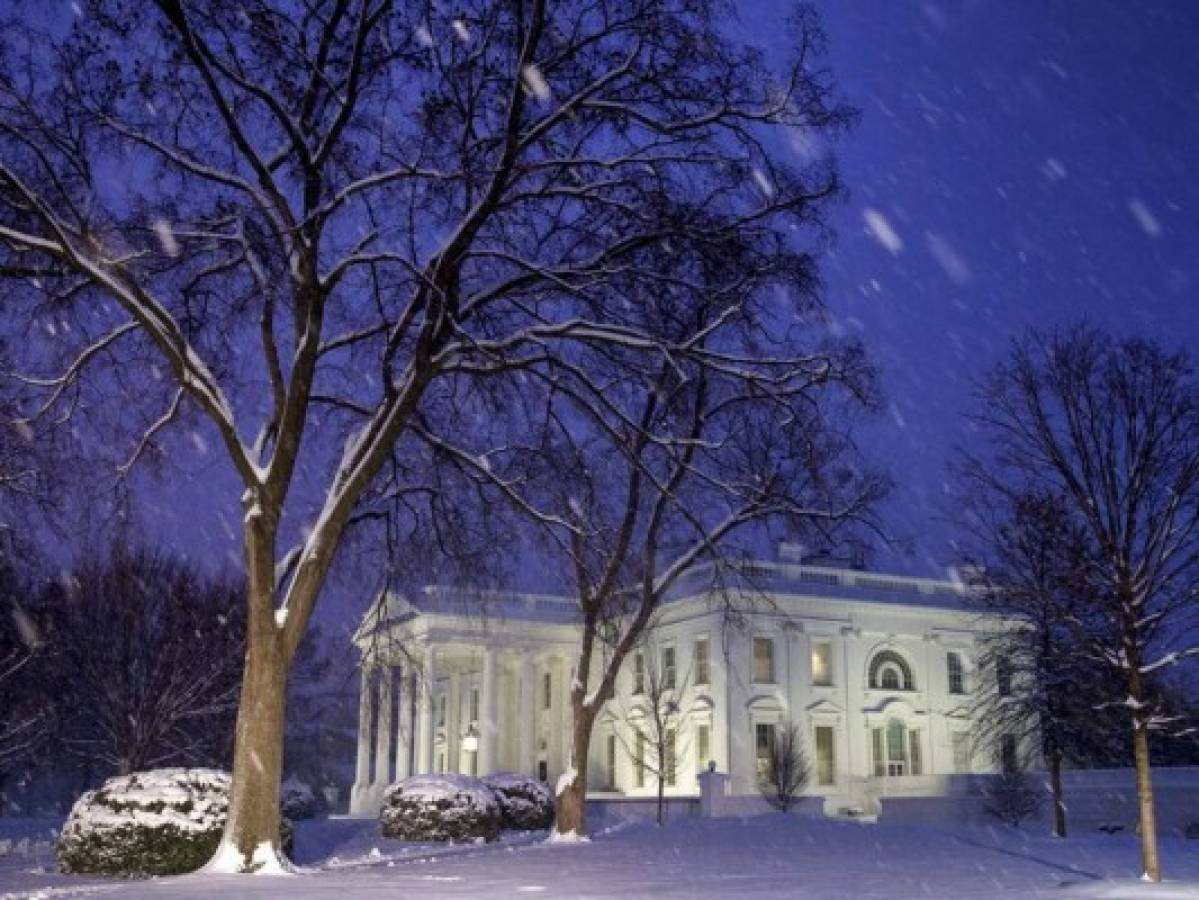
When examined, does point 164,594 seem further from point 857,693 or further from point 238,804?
point 857,693

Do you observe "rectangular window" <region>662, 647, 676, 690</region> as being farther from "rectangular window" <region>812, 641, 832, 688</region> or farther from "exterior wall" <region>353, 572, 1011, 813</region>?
"rectangular window" <region>812, 641, 832, 688</region>

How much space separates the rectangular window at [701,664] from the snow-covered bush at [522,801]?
23331 millimetres

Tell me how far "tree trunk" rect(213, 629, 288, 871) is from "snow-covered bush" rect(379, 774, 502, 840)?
950 cm

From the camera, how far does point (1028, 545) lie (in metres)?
22.6

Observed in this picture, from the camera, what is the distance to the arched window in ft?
174

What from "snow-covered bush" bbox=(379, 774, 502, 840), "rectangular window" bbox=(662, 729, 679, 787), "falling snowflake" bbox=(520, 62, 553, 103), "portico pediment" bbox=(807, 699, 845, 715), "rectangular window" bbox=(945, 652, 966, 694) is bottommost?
"snow-covered bush" bbox=(379, 774, 502, 840)

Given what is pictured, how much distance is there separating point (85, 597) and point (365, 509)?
66.6 ft

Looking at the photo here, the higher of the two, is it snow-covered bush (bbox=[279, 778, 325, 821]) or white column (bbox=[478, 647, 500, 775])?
white column (bbox=[478, 647, 500, 775])

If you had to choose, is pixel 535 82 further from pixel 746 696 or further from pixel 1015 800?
pixel 746 696

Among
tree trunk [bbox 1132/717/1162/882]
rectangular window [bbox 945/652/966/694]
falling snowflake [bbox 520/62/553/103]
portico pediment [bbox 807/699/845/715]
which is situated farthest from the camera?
rectangular window [bbox 945/652/966/694]

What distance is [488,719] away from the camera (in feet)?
192

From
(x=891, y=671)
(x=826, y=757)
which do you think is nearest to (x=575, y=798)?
(x=826, y=757)

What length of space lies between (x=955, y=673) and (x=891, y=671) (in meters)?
3.38

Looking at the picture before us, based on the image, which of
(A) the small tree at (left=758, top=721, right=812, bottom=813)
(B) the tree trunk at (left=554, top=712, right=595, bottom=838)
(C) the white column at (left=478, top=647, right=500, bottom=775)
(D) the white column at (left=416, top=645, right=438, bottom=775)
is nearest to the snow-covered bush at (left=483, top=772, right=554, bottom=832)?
(B) the tree trunk at (left=554, top=712, right=595, bottom=838)
